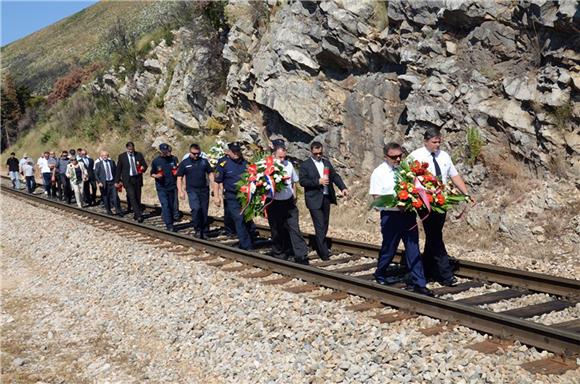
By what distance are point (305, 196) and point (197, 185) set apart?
339 cm

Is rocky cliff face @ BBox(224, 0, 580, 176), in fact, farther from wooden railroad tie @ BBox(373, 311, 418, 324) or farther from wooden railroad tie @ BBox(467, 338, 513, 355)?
wooden railroad tie @ BBox(467, 338, 513, 355)

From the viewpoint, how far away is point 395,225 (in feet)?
27.3

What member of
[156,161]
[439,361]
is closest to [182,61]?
[156,161]

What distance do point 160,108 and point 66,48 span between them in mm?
68024

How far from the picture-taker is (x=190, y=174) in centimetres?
1348

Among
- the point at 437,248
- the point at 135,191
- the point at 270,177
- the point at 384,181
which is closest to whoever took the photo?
the point at 384,181

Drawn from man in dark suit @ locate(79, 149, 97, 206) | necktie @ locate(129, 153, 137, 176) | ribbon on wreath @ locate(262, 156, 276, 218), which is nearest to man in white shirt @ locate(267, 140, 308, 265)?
ribbon on wreath @ locate(262, 156, 276, 218)

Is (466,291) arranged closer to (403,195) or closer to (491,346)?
(403,195)

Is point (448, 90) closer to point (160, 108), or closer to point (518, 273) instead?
point (518, 273)

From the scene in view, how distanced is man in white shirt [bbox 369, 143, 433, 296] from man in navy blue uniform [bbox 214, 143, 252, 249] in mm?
4117

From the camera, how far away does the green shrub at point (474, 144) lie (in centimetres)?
1284

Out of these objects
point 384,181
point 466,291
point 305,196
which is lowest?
point 466,291

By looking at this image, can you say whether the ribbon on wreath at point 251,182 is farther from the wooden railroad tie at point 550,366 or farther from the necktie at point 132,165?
the necktie at point 132,165

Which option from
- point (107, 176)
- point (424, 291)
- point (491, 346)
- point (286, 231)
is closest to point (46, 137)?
point (107, 176)
